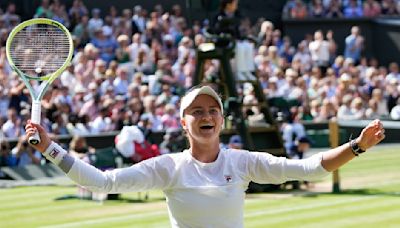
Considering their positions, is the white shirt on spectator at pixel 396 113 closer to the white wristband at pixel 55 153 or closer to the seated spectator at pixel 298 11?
the seated spectator at pixel 298 11

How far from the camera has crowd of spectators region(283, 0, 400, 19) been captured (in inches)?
1323

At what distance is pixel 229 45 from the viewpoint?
17797 millimetres

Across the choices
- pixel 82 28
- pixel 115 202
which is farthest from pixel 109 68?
pixel 115 202

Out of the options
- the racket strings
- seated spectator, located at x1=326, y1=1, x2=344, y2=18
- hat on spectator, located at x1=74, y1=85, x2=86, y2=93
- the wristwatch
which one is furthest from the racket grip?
seated spectator, located at x1=326, y1=1, x2=344, y2=18

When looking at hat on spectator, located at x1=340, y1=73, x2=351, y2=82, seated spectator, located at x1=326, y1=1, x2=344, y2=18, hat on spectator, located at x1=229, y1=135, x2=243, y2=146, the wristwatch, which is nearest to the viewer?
the wristwatch

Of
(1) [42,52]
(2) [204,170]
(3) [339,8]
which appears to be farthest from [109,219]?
(3) [339,8]

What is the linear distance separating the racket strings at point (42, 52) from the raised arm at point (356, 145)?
1883 mm

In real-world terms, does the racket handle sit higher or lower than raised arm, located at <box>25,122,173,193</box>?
higher

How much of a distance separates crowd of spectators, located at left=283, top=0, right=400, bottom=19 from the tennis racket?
85.5ft

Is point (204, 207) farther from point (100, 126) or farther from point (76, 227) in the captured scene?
point (100, 126)

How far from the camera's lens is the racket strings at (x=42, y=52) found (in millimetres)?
6832

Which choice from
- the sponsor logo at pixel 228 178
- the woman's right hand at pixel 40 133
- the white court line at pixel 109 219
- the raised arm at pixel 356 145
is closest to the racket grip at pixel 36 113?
the woman's right hand at pixel 40 133

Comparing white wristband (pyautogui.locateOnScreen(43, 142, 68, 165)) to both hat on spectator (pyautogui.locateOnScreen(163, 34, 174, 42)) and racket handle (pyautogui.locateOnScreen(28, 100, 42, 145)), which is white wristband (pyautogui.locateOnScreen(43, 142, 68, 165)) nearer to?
racket handle (pyautogui.locateOnScreen(28, 100, 42, 145))

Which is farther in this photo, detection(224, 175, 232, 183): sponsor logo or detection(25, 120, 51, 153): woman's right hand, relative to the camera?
detection(224, 175, 232, 183): sponsor logo
